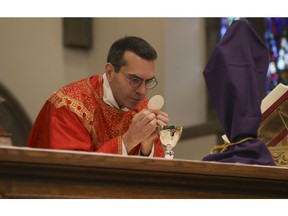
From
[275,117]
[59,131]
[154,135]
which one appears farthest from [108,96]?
[275,117]

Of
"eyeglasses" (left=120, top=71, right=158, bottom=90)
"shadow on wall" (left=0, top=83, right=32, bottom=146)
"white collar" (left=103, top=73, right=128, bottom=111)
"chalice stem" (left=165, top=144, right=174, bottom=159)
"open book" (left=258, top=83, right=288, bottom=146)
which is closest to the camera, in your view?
"chalice stem" (left=165, top=144, right=174, bottom=159)

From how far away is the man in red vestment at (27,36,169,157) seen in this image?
453 cm

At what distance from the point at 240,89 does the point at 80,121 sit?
141cm

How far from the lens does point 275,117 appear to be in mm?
4211

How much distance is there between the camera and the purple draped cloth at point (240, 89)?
11.3 ft

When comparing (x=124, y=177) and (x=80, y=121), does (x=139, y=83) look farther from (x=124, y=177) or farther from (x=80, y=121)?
(x=124, y=177)

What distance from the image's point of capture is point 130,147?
4328 millimetres

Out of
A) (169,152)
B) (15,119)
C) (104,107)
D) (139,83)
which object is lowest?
(15,119)

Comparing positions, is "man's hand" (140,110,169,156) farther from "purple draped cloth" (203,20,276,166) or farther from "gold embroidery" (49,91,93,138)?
"purple draped cloth" (203,20,276,166)

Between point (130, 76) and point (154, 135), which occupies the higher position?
point (130, 76)

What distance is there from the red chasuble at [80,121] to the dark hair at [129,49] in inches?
7.1

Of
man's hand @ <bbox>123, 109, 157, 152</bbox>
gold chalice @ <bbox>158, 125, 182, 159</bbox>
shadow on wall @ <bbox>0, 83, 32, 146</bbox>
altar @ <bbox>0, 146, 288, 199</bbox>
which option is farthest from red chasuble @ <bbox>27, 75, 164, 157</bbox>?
shadow on wall @ <bbox>0, 83, 32, 146</bbox>

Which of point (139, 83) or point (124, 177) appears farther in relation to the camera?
point (139, 83)

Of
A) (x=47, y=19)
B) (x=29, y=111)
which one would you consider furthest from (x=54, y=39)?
(x=29, y=111)
